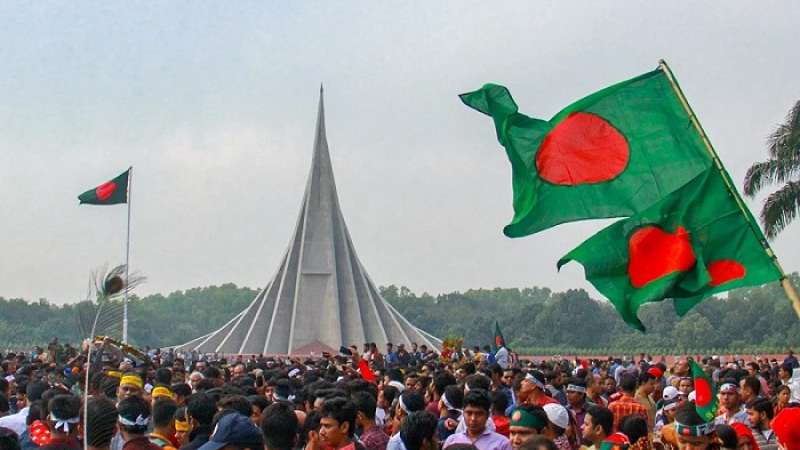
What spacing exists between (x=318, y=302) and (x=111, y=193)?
11.6m

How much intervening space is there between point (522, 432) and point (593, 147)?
5.42 feet

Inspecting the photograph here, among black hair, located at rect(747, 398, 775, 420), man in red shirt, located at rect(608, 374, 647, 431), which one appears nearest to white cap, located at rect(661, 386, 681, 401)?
man in red shirt, located at rect(608, 374, 647, 431)

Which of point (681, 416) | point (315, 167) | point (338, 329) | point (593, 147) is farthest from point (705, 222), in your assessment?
point (315, 167)

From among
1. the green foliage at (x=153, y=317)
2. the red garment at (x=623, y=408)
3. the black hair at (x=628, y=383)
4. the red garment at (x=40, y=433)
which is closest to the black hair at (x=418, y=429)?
the red garment at (x=40, y=433)

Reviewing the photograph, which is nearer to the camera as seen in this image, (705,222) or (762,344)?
(705,222)

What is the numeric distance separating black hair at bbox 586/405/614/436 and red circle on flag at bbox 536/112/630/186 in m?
1.16

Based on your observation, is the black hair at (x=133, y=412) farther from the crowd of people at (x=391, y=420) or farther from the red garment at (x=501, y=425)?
the red garment at (x=501, y=425)

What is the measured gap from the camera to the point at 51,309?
2357 inches

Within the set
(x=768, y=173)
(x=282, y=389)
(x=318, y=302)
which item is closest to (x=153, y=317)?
(x=318, y=302)

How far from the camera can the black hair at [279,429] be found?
175 inches

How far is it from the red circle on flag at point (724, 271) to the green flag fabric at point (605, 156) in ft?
1.42

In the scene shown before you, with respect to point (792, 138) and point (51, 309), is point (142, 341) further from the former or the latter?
point (792, 138)

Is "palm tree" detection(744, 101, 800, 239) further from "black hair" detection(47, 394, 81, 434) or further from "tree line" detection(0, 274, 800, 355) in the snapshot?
"tree line" detection(0, 274, 800, 355)

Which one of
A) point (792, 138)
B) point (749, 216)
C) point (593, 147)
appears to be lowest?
point (749, 216)
